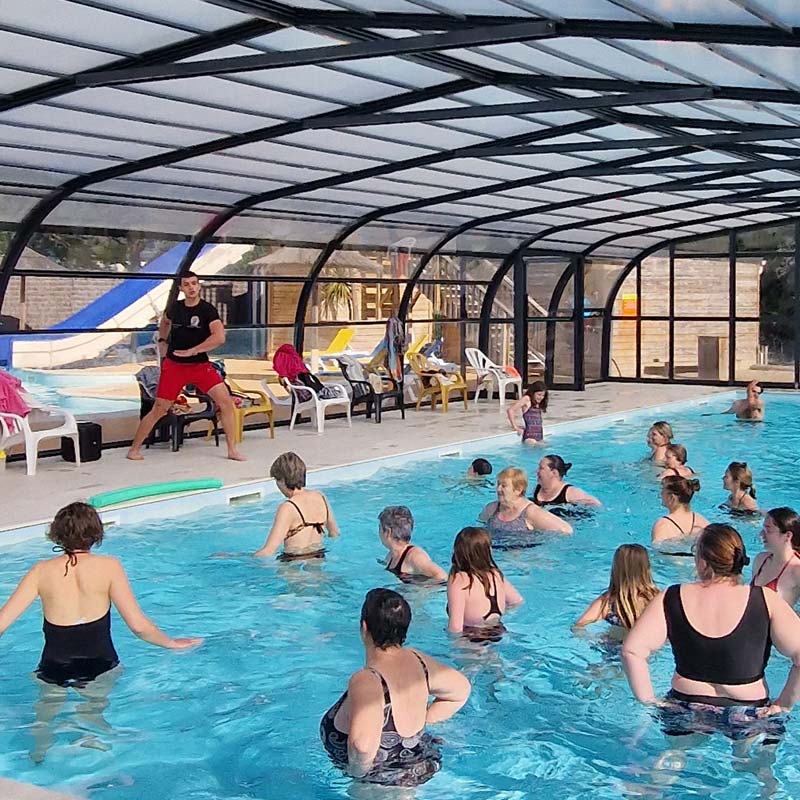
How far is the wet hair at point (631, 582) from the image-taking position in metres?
5.00

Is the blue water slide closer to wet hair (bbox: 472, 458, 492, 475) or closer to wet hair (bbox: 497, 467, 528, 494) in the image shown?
wet hair (bbox: 472, 458, 492, 475)

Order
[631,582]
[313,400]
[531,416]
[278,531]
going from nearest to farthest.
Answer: [631,582], [278,531], [531,416], [313,400]

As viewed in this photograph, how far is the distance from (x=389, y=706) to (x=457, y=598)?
176 centimetres

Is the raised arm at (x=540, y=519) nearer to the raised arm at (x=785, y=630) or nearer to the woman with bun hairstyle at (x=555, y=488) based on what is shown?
the woman with bun hairstyle at (x=555, y=488)

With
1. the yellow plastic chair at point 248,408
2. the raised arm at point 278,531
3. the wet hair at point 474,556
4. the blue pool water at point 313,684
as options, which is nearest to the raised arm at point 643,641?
the blue pool water at point 313,684

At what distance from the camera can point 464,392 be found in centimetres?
1683

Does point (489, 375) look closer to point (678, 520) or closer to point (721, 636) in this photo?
point (678, 520)

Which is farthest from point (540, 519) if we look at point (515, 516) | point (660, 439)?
point (660, 439)

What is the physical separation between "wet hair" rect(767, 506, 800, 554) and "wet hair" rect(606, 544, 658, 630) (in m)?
0.77

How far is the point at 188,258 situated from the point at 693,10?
8.22m

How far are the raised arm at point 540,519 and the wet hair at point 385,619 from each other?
4031 mm

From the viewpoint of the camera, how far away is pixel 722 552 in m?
3.92

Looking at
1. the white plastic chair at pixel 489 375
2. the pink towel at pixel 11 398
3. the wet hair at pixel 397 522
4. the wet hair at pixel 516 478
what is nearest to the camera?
the wet hair at pixel 397 522

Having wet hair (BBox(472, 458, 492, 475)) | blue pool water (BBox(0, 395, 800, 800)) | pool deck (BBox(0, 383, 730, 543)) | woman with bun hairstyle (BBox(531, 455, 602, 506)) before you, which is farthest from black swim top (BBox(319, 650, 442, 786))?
wet hair (BBox(472, 458, 492, 475))
